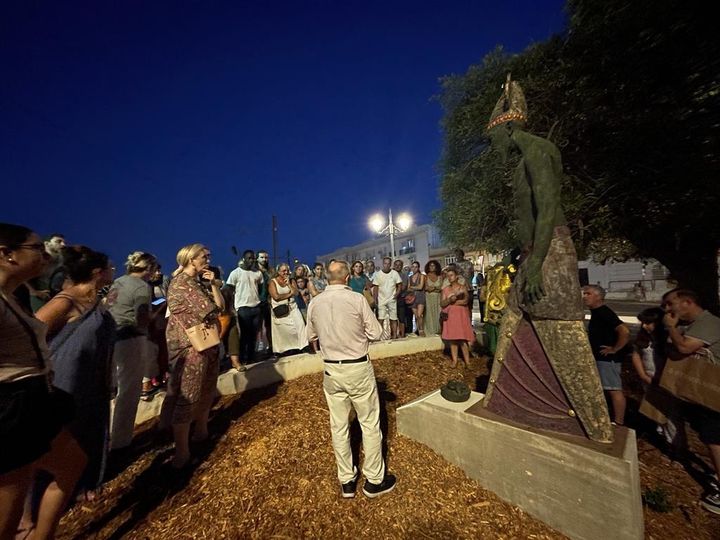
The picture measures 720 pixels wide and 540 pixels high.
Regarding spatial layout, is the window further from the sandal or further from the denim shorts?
the sandal

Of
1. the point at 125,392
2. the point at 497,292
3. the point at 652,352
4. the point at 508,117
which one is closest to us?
the point at 508,117

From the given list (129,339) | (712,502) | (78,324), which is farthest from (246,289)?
(712,502)

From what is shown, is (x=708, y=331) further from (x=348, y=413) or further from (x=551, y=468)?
(x=348, y=413)

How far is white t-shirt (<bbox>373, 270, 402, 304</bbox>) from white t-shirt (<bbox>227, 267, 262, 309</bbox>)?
3344mm

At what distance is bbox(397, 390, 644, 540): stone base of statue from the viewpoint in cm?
212

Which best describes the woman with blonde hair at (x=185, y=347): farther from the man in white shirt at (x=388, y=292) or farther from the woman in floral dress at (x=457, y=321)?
the man in white shirt at (x=388, y=292)

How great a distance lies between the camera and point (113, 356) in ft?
10.8

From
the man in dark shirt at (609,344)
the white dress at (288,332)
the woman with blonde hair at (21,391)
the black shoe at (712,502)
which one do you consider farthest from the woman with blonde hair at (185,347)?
the black shoe at (712,502)

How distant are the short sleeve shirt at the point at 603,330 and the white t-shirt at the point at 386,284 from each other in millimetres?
4734

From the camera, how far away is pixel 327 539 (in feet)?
7.64

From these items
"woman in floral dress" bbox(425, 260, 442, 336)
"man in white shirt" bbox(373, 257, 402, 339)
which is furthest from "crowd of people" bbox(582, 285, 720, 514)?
"man in white shirt" bbox(373, 257, 402, 339)

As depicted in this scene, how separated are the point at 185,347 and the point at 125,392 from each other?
1240 mm

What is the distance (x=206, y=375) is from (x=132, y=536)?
135 centimetres

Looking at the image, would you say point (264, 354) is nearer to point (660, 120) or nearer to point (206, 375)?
point (206, 375)
